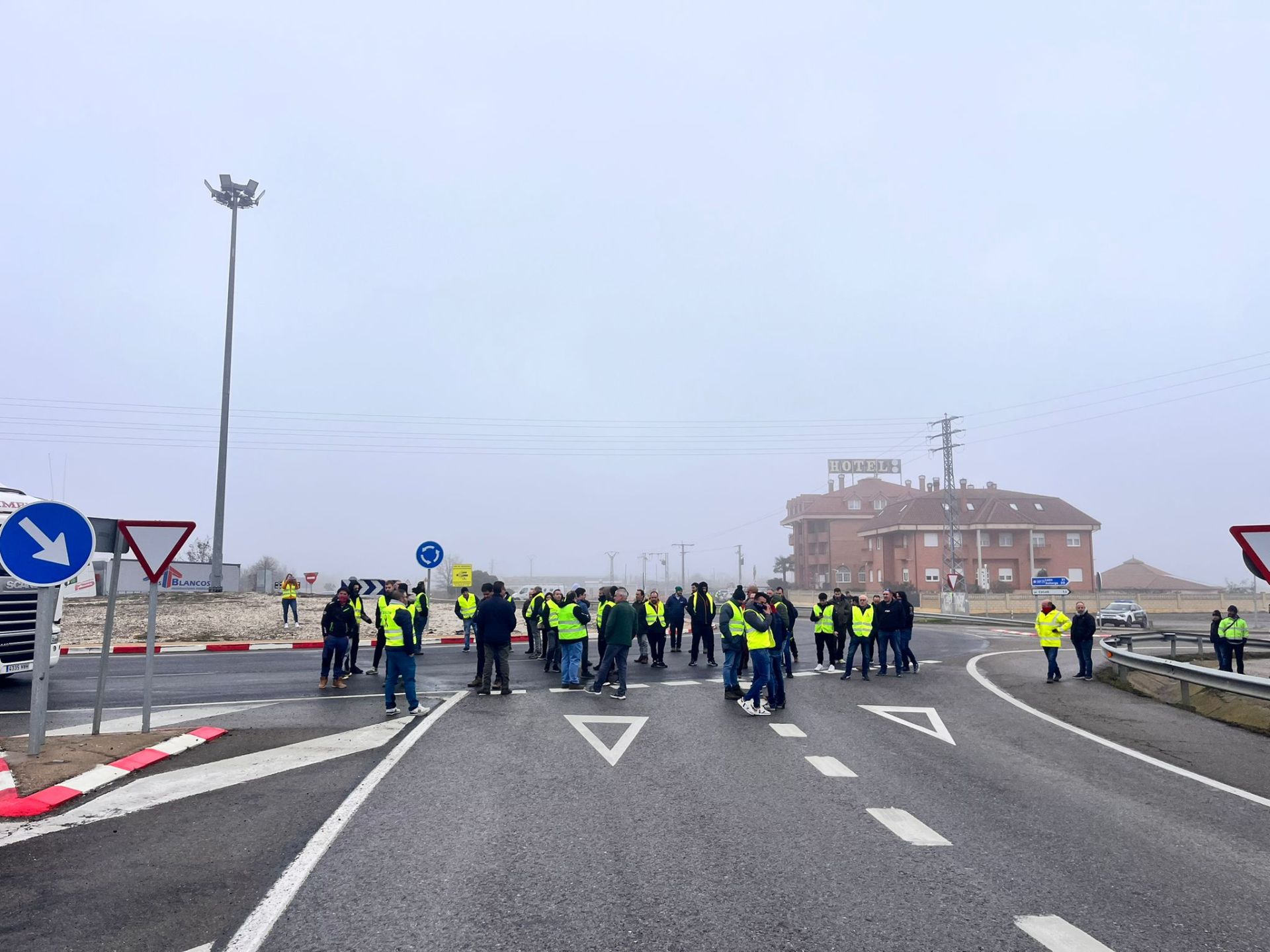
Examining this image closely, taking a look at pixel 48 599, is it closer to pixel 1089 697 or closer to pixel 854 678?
pixel 854 678

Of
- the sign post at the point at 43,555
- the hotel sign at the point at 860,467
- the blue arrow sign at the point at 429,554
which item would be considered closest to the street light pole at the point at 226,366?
the blue arrow sign at the point at 429,554

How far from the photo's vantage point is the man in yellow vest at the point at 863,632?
16312 mm

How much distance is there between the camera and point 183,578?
136 feet

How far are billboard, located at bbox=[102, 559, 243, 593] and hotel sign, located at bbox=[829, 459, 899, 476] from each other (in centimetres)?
7929

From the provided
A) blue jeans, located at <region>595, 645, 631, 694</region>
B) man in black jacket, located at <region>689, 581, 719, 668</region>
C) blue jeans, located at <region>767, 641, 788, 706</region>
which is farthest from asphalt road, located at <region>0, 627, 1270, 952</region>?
man in black jacket, located at <region>689, 581, 719, 668</region>

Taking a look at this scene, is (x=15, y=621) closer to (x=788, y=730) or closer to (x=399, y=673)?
(x=399, y=673)

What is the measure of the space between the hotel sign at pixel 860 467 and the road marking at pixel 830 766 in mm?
102849

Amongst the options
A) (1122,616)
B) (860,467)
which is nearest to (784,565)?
(860,467)

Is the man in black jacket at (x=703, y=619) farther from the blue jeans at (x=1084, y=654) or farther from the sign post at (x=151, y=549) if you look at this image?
the sign post at (x=151, y=549)

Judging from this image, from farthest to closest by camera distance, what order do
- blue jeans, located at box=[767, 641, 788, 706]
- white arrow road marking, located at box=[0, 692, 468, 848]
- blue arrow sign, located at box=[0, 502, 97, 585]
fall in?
blue jeans, located at box=[767, 641, 788, 706] < blue arrow sign, located at box=[0, 502, 97, 585] < white arrow road marking, located at box=[0, 692, 468, 848]

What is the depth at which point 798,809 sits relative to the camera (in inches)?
263

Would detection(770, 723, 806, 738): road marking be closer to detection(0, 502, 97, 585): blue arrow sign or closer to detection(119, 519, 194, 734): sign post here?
detection(119, 519, 194, 734): sign post

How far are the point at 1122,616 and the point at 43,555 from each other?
46.5 m

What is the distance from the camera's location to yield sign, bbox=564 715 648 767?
29.0 feet
